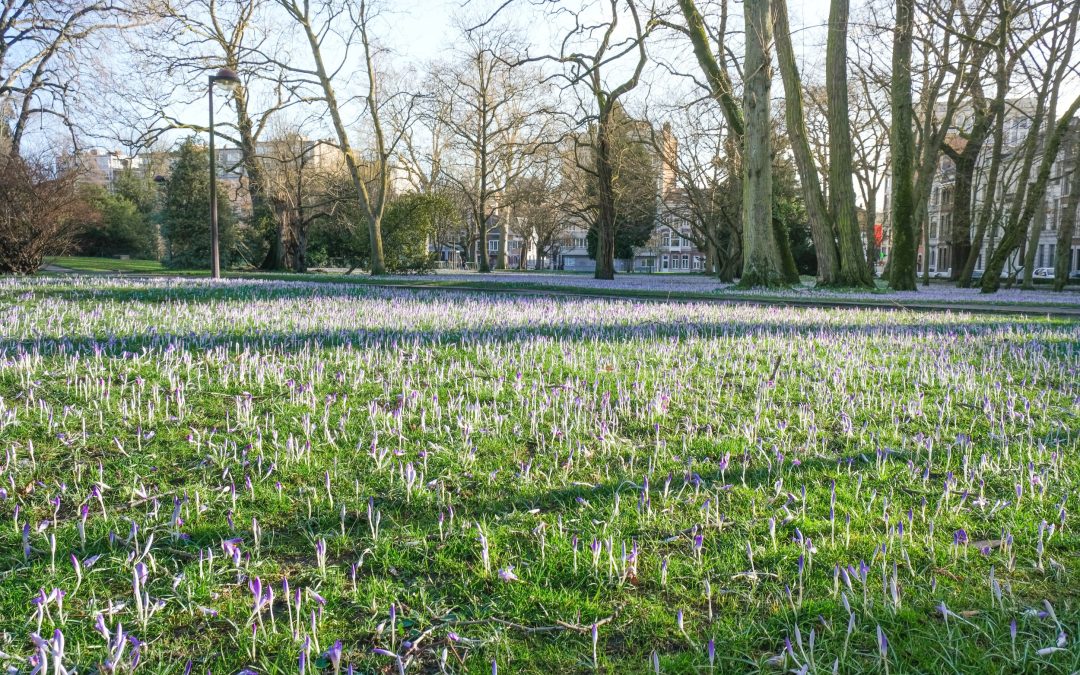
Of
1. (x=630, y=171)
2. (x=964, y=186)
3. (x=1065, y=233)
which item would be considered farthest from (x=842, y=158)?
(x=630, y=171)

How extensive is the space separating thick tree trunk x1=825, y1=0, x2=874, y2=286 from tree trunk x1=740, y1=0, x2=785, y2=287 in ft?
8.74

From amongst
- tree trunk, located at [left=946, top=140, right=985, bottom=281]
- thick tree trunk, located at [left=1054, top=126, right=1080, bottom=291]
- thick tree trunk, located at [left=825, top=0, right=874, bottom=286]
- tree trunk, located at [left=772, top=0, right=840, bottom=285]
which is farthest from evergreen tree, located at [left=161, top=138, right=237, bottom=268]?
thick tree trunk, located at [left=1054, top=126, right=1080, bottom=291]

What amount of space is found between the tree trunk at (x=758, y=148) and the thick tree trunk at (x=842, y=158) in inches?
105

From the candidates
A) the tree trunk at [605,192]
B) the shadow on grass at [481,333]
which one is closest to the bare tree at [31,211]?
the shadow on grass at [481,333]

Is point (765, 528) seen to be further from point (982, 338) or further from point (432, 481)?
point (982, 338)

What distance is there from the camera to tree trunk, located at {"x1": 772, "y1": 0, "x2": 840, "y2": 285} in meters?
21.1

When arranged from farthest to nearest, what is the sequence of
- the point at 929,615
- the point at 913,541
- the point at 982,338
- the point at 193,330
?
the point at 982,338 → the point at 193,330 → the point at 913,541 → the point at 929,615

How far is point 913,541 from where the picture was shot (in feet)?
8.25

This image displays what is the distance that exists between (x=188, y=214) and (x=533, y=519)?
150 feet

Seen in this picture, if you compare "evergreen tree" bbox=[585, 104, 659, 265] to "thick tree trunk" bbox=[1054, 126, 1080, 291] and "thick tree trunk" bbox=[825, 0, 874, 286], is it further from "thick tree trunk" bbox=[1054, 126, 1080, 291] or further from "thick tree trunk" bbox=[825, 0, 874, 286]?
"thick tree trunk" bbox=[1054, 126, 1080, 291]

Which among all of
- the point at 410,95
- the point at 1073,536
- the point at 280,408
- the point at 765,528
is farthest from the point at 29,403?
the point at 410,95

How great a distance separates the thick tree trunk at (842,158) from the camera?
69.4ft

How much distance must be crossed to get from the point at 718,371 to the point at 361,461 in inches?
138

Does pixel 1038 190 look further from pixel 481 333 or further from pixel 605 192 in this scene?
pixel 481 333
